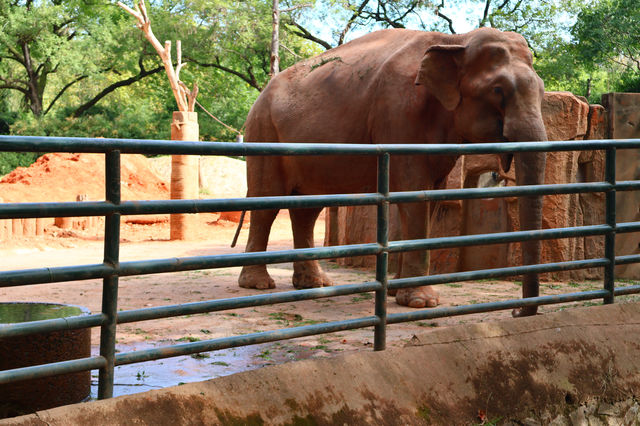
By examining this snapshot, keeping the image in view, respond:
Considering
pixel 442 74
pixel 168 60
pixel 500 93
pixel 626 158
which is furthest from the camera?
pixel 168 60

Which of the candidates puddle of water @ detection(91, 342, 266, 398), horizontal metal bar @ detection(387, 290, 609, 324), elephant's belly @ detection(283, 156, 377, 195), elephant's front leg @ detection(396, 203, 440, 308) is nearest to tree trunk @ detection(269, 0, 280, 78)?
elephant's belly @ detection(283, 156, 377, 195)

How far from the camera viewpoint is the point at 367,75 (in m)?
6.80

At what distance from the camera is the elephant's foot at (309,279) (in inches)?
287

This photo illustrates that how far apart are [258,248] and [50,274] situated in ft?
15.9

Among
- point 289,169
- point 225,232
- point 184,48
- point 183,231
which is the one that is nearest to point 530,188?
point 289,169

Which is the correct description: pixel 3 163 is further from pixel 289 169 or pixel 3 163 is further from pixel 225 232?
pixel 289 169

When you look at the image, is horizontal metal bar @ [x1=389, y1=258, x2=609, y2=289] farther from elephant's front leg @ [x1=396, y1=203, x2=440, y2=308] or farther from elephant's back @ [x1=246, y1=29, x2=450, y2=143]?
elephant's back @ [x1=246, y1=29, x2=450, y2=143]

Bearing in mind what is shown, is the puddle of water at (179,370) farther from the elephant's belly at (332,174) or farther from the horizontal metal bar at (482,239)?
the elephant's belly at (332,174)

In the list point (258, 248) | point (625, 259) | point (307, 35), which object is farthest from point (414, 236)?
point (307, 35)

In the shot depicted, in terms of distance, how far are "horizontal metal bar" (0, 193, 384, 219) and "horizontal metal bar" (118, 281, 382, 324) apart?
0.36 m

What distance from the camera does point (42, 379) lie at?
3.22 meters

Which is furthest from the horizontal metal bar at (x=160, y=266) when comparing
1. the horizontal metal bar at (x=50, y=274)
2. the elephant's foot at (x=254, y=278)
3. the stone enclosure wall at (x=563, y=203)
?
the stone enclosure wall at (x=563, y=203)

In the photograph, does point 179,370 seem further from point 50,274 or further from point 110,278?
point 50,274

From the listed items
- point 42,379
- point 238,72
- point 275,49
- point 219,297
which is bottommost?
point 219,297
